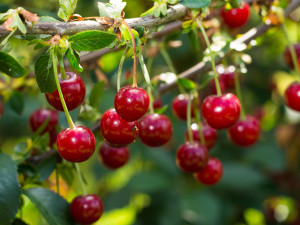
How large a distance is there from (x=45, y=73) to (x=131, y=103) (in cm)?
18

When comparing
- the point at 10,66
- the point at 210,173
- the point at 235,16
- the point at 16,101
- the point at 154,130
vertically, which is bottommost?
the point at 210,173

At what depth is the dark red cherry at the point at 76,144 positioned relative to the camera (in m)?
0.87

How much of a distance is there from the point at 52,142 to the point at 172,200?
0.98 meters

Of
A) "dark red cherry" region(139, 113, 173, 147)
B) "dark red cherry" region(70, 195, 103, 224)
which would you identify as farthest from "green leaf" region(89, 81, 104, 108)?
"dark red cherry" region(70, 195, 103, 224)

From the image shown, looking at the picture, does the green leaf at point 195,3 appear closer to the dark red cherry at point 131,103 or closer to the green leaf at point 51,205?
the dark red cherry at point 131,103

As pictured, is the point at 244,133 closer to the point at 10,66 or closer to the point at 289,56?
the point at 289,56

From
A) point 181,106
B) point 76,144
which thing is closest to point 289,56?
point 181,106

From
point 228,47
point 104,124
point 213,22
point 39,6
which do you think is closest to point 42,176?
point 104,124

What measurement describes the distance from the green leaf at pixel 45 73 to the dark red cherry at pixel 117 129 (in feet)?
0.43

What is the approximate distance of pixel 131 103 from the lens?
0.87 metres

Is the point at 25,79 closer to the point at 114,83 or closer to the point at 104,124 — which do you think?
the point at 104,124

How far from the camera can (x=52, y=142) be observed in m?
1.27

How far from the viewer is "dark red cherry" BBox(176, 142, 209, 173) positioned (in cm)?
120

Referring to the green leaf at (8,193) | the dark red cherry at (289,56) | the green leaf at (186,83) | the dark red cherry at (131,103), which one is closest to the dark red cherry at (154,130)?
the green leaf at (186,83)
